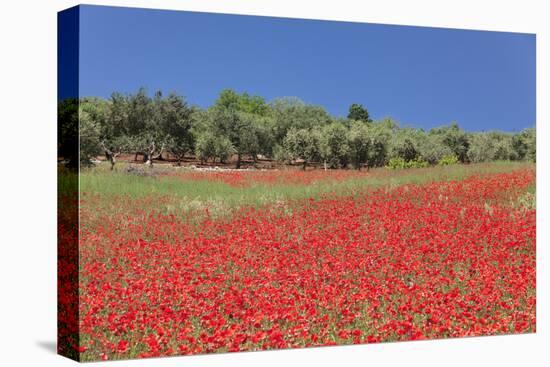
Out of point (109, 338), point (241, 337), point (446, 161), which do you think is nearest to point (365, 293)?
point (241, 337)

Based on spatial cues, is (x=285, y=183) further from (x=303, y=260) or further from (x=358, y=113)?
(x=358, y=113)

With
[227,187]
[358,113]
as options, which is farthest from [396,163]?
Result: [227,187]

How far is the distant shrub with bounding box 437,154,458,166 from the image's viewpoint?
12219 mm

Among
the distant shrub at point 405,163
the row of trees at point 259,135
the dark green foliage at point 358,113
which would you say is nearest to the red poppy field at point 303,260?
the distant shrub at point 405,163

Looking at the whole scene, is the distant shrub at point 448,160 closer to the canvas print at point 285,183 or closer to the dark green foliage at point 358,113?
the canvas print at point 285,183

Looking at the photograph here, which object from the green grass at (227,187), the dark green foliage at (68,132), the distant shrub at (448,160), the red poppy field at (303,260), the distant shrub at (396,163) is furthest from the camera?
the distant shrub at (448,160)

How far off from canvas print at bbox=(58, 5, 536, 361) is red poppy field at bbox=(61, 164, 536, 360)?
2cm

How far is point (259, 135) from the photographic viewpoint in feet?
36.5

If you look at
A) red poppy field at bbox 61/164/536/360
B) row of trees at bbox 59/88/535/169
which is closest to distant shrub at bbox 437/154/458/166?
row of trees at bbox 59/88/535/169

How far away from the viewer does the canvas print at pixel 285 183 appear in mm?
9547

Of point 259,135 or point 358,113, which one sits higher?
point 358,113

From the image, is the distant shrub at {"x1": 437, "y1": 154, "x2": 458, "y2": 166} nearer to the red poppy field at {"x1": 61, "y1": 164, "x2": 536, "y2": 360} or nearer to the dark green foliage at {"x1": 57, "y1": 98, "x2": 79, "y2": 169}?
the red poppy field at {"x1": 61, "y1": 164, "x2": 536, "y2": 360}

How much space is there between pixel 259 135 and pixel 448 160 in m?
3.18

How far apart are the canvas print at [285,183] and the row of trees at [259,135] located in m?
0.02
